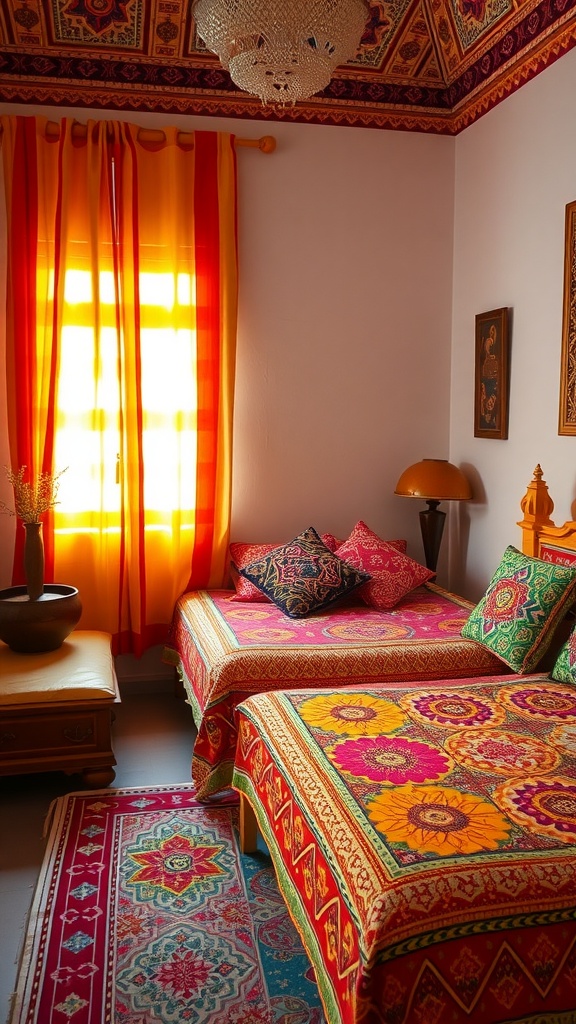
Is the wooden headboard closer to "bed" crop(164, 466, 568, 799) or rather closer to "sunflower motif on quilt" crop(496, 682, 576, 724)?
"bed" crop(164, 466, 568, 799)

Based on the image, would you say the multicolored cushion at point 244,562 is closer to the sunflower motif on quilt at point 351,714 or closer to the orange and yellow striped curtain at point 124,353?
the orange and yellow striped curtain at point 124,353

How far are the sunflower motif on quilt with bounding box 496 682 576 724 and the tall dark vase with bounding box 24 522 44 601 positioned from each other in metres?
1.90

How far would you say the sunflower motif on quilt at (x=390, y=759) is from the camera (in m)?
2.12

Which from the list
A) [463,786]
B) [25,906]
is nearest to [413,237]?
[463,786]

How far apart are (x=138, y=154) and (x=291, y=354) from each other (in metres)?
Result: 1.18

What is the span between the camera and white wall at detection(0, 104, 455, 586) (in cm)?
434

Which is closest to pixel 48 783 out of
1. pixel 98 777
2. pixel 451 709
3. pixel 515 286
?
pixel 98 777

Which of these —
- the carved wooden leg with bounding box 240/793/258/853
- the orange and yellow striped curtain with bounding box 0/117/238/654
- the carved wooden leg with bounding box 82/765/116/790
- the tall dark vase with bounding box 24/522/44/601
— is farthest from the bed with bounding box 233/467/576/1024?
the orange and yellow striped curtain with bounding box 0/117/238/654

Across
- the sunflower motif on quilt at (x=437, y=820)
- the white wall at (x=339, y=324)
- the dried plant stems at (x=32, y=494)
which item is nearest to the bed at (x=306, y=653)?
the dried plant stems at (x=32, y=494)

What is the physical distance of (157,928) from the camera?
2420 millimetres

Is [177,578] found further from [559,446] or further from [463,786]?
[463,786]

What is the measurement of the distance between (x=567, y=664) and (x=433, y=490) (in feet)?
4.87

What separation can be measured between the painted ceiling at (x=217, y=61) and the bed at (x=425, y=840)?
274cm

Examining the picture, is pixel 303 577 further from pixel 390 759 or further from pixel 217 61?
pixel 217 61
